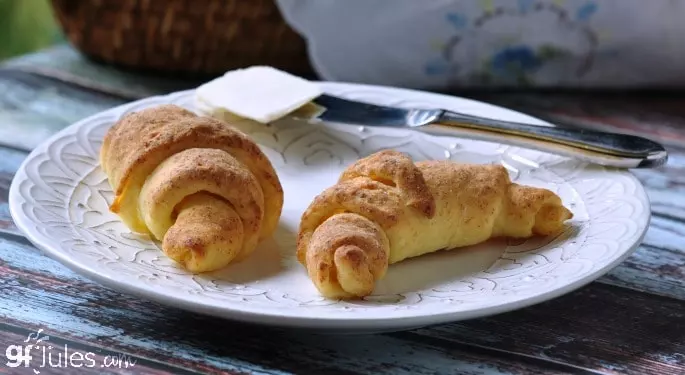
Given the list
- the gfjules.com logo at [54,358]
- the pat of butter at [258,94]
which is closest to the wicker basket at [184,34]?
the pat of butter at [258,94]

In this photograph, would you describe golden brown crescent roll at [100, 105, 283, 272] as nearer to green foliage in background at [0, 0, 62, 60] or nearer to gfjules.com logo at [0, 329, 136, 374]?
gfjules.com logo at [0, 329, 136, 374]

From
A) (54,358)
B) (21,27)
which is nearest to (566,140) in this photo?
(54,358)

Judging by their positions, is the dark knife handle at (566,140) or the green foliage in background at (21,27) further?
the green foliage in background at (21,27)

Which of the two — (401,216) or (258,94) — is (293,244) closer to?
(401,216)

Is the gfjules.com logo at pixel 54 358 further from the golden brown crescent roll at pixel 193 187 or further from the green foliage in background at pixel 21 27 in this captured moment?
the green foliage in background at pixel 21 27

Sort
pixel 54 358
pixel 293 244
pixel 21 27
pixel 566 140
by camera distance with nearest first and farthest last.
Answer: pixel 54 358 < pixel 293 244 < pixel 566 140 < pixel 21 27

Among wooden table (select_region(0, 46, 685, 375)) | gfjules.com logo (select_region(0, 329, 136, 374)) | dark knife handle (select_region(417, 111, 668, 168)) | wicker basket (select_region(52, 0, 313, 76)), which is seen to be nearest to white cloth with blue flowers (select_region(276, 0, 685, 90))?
wicker basket (select_region(52, 0, 313, 76))

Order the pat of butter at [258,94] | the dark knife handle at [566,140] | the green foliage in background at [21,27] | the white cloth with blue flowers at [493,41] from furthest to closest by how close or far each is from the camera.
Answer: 1. the green foliage in background at [21,27]
2. the white cloth with blue flowers at [493,41]
3. the pat of butter at [258,94]
4. the dark knife handle at [566,140]
